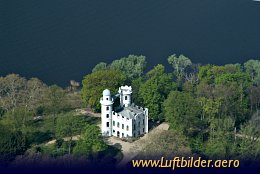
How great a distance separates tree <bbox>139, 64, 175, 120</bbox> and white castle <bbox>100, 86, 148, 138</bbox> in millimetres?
1204

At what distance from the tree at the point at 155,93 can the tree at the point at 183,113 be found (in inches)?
71.9

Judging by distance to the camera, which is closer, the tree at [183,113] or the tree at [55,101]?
the tree at [183,113]

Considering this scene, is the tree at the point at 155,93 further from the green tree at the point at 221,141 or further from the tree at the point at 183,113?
the green tree at the point at 221,141

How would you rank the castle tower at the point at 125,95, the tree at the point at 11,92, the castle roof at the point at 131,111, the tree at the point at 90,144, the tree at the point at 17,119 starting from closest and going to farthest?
the tree at the point at 90,144
the tree at the point at 17,119
the castle roof at the point at 131,111
the castle tower at the point at 125,95
the tree at the point at 11,92

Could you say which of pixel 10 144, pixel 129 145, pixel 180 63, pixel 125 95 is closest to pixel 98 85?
pixel 125 95

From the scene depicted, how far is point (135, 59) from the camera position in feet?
193

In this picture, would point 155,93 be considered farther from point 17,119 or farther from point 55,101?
point 17,119

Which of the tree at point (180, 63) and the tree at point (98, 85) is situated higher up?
the tree at point (180, 63)

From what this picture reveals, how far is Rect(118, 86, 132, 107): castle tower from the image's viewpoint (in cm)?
5038

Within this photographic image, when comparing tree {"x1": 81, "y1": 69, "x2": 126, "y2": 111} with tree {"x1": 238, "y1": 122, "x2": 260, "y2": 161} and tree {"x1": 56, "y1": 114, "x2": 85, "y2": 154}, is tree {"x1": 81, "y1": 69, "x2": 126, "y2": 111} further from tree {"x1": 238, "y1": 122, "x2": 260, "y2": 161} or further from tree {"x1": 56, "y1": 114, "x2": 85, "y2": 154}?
tree {"x1": 238, "y1": 122, "x2": 260, "y2": 161}

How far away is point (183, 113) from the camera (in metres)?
48.3

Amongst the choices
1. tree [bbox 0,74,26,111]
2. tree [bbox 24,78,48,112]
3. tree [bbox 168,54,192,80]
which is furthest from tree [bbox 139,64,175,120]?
tree [bbox 0,74,26,111]

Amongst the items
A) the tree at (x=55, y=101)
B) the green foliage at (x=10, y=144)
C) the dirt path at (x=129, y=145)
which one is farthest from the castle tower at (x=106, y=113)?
the green foliage at (x=10, y=144)

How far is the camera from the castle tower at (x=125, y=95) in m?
50.4
